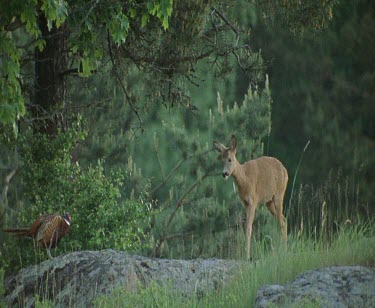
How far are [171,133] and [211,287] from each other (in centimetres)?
882

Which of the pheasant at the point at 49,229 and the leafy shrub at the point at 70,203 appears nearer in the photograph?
the pheasant at the point at 49,229

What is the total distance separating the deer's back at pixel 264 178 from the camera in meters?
14.2

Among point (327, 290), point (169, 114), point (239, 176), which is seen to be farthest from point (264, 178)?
point (327, 290)

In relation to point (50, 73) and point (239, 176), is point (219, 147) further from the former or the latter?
point (50, 73)

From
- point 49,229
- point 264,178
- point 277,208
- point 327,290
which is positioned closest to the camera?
point 327,290

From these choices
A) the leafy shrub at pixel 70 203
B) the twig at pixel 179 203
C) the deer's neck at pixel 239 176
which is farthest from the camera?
the twig at pixel 179 203

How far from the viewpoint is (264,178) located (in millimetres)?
14344

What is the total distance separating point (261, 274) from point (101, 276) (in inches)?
61.8

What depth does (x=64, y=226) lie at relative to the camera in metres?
10.7

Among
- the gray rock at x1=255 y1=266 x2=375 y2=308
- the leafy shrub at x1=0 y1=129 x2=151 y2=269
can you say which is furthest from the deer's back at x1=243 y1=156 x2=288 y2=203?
the gray rock at x1=255 y1=266 x2=375 y2=308

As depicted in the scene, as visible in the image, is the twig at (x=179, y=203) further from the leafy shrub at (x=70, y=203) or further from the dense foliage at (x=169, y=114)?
the leafy shrub at (x=70, y=203)

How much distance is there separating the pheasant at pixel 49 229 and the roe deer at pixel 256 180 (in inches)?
131

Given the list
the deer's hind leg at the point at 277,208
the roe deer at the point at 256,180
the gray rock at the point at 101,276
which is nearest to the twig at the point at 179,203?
the deer's hind leg at the point at 277,208

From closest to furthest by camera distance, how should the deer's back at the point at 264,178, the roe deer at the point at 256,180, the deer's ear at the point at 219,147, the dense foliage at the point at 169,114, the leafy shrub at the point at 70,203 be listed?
the dense foliage at the point at 169,114
the leafy shrub at the point at 70,203
the deer's ear at the point at 219,147
the roe deer at the point at 256,180
the deer's back at the point at 264,178
